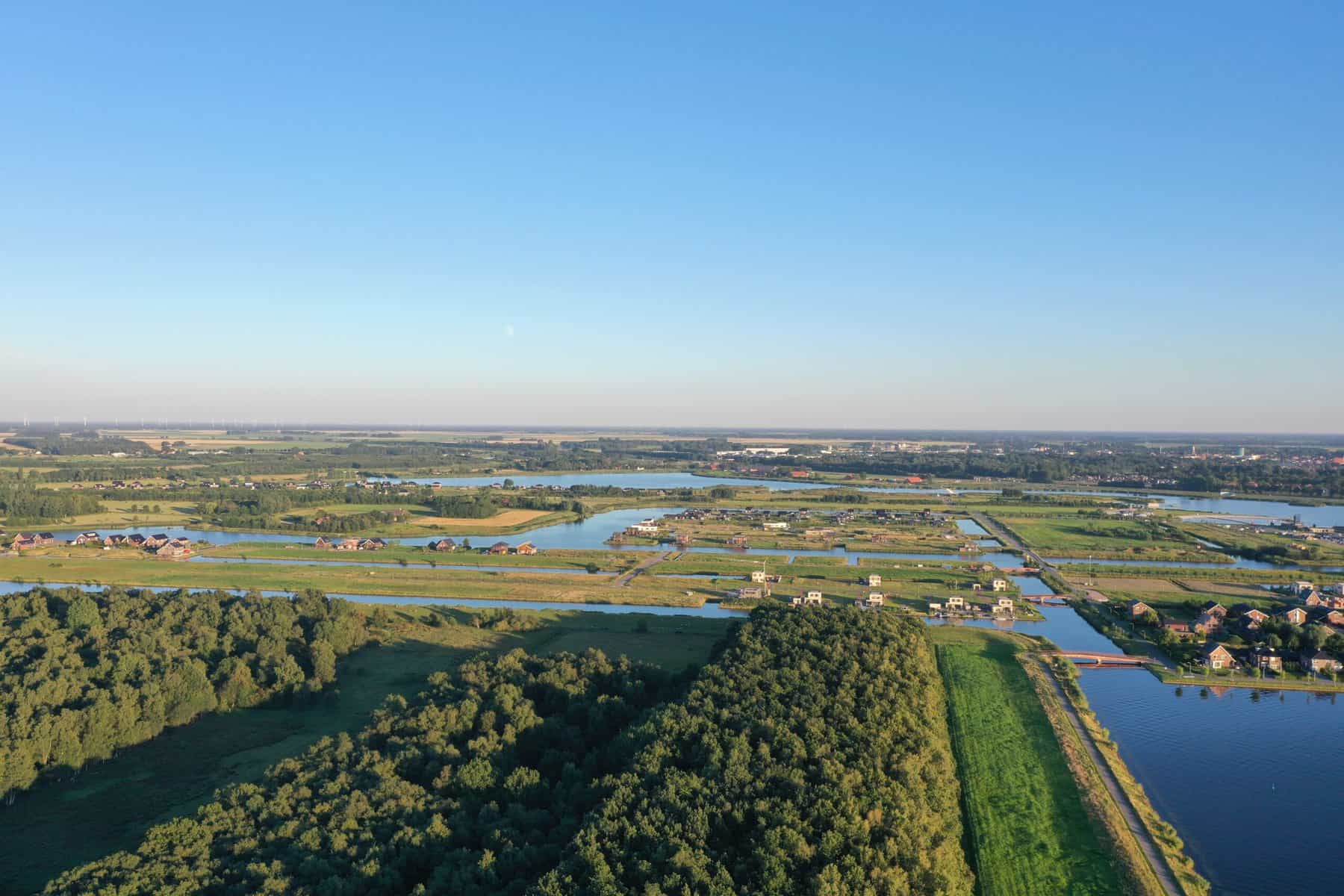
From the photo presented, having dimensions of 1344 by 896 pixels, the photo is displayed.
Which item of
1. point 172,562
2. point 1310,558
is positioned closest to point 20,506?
point 172,562

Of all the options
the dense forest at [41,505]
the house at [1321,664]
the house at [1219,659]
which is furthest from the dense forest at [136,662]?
the dense forest at [41,505]

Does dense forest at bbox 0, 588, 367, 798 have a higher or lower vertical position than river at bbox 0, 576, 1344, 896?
higher

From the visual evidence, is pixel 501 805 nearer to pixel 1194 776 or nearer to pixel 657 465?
pixel 1194 776

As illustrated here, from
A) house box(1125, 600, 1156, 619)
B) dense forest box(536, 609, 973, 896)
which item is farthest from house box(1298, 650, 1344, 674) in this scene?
dense forest box(536, 609, 973, 896)

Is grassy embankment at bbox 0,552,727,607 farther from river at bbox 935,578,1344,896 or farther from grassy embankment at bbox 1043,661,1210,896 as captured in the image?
river at bbox 935,578,1344,896

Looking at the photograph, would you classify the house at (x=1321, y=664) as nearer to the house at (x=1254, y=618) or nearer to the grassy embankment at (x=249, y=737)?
the house at (x=1254, y=618)

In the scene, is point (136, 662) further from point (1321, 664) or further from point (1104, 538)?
point (1104, 538)
